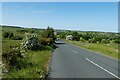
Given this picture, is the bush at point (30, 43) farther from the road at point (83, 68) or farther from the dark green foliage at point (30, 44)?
the road at point (83, 68)

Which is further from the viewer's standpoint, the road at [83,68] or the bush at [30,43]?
the bush at [30,43]

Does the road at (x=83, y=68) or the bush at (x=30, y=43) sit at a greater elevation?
the bush at (x=30, y=43)

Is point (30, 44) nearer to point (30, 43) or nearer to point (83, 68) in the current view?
point (30, 43)

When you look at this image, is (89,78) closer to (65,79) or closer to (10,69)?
(65,79)

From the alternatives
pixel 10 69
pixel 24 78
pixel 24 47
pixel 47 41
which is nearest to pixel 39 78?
pixel 24 78

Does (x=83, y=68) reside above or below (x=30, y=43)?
below

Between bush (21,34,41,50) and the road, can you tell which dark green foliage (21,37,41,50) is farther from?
the road

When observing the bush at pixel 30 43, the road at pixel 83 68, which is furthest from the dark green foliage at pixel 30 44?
the road at pixel 83 68

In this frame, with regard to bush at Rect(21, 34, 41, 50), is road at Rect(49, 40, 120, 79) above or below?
below

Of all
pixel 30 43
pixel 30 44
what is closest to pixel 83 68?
pixel 30 44

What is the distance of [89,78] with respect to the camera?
14422 mm

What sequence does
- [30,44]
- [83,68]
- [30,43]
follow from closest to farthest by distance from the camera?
[83,68], [30,44], [30,43]

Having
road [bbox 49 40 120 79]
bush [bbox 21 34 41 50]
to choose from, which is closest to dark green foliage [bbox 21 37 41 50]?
bush [bbox 21 34 41 50]

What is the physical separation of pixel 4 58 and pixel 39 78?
190 inches
